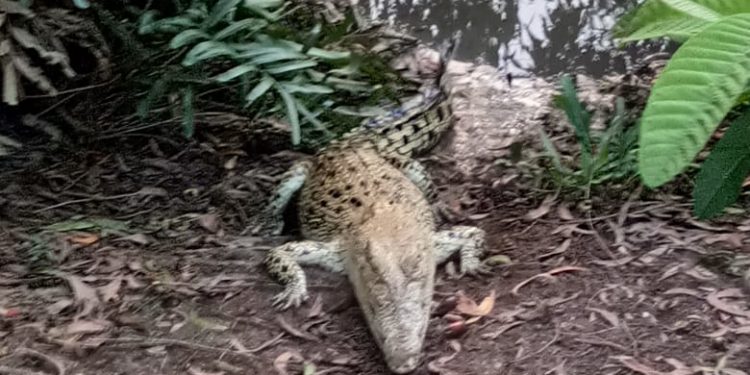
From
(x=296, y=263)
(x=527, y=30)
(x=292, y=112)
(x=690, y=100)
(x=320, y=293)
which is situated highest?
(x=690, y=100)

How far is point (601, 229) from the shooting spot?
3912 mm

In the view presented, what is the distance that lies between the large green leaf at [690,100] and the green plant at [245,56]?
1.70 meters

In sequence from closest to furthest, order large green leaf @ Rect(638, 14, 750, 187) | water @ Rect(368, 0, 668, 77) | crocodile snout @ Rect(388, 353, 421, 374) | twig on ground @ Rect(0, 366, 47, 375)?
large green leaf @ Rect(638, 14, 750, 187) → twig on ground @ Rect(0, 366, 47, 375) → crocodile snout @ Rect(388, 353, 421, 374) → water @ Rect(368, 0, 668, 77)

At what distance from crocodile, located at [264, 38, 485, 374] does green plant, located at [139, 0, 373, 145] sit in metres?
0.35

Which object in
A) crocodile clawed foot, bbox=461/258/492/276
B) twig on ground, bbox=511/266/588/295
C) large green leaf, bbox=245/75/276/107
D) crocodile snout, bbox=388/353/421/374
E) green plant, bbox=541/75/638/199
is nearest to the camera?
crocodile snout, bbox=388/353/421/374

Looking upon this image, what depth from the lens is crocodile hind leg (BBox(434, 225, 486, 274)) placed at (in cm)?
393

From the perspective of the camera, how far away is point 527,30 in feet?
20.6

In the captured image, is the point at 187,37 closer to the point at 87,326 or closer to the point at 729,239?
the point at 87,326

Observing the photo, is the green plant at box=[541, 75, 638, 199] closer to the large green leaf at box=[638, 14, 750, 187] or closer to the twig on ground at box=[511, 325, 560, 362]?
the twig on ground at box=[511, 325, 560, 362]

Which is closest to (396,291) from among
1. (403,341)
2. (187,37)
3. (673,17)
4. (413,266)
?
(413,266)

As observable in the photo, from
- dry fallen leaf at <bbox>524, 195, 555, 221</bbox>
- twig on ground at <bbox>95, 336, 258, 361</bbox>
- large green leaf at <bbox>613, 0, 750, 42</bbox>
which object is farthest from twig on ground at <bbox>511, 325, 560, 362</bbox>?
large green leaf at <bbox>613, 0, 750, 42</bbox>

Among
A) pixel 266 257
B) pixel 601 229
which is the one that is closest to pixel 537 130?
pixel 601 229

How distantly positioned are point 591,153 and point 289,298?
1.55 meters

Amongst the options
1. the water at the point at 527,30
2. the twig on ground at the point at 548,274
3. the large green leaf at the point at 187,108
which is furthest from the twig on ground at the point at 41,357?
the water at the point at 527,30
